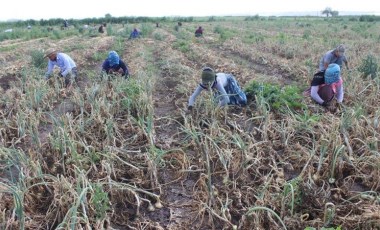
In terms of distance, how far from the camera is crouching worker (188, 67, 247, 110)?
14.6ft

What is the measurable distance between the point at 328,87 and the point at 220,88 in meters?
1.55

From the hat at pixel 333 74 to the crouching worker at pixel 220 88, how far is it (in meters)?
1.15

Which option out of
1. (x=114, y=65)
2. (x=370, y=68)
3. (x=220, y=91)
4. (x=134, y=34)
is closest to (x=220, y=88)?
(x=220, y=91)

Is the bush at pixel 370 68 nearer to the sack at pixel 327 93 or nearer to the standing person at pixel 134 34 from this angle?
the sack at pixel 327 93

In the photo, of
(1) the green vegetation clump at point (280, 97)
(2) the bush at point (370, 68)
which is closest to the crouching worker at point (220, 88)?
(1) the green vegetation clump at point (280, 97)

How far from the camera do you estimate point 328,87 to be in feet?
16.2

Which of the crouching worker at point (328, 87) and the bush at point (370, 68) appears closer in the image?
the crouching worker at point (328, 87)

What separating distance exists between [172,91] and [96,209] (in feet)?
13.2

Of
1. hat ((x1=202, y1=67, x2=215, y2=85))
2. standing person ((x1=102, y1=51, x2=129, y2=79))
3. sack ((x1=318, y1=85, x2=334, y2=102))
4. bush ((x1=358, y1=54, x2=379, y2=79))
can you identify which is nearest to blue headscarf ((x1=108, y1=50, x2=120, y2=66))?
standing person ((x1=102, y1=51, x2=129, y2=79))

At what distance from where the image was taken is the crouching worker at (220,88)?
4.45m

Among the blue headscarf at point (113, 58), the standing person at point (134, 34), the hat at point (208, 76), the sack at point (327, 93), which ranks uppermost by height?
the hat at point (208, 76)

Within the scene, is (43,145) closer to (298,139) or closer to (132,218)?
(132,218)

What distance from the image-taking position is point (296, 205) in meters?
2.79

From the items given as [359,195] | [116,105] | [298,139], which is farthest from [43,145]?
[359,195]
